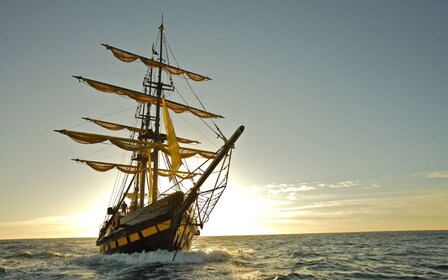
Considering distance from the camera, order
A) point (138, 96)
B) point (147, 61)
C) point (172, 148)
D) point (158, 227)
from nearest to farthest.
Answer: point (158, 227) < point (172, 148) < point (138, 96) < point (147, 61)

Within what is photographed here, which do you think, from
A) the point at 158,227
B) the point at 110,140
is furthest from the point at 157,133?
the point at 158,227

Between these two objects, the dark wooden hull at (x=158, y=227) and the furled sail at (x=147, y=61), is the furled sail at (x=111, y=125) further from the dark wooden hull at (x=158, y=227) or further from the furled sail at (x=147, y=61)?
the dark wooden hull at (x=158, y=227)

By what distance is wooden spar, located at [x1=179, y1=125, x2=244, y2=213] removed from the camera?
723 inches

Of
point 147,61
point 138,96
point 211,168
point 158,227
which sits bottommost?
point 158,227

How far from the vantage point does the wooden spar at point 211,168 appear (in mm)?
18375

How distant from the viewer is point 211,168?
64.0ft

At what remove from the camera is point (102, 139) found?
24.4 m

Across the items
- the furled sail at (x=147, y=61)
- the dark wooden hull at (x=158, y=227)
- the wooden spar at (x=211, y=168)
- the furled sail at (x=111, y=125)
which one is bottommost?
the dark wooden hull at (x=158, y=227)

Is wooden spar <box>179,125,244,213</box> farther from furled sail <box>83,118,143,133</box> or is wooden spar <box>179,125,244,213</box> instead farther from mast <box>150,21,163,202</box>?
furled sail <box>83,118,143,133</box>

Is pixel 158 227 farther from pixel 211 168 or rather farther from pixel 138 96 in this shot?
pixel 138 96

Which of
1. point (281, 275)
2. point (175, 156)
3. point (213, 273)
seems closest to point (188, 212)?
point (175, 156)

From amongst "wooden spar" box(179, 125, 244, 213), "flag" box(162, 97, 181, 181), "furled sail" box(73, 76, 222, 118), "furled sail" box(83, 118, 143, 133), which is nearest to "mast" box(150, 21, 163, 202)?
"furled sail" box(73, 76, 222, 118)

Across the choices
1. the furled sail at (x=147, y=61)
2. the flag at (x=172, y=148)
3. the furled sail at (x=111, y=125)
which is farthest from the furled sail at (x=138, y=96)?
the flag at (x=172, y=148)

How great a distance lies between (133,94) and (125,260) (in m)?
12.6
